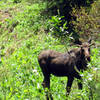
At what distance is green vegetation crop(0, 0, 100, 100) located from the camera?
4.62 meters

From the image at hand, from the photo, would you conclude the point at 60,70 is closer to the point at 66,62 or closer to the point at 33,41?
the point at 66,62

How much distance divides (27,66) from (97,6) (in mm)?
3681

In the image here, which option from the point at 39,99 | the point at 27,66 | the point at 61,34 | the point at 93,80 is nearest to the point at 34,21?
the point at 27,66

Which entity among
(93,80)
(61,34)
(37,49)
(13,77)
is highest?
(61,34)

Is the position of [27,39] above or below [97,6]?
below

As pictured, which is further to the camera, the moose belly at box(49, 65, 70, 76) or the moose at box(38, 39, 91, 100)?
the moose belly at box(49, 65, 70, 76)

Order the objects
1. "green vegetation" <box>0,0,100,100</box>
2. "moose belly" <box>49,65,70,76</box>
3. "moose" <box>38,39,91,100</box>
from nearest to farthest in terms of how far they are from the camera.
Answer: "green vegetation" <box>0,0,100,100</box> → "moose" <box>38,39,91,100</box> → "moose belly" <box>49,65,70,76</box>

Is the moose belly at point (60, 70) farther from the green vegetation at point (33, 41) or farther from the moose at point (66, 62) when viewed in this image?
the green vegetation at point (33, 41)

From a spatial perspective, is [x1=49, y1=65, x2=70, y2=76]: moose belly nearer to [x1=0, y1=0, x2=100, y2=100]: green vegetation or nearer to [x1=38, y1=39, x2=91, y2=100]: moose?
[x1=38, y1=39, x2=91, y2=100]: moose

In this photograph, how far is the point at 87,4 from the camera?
37.7 feet

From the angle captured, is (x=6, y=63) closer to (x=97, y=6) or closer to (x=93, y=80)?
(x=97, y=6)

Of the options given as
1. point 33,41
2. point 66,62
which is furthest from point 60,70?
point 33,41

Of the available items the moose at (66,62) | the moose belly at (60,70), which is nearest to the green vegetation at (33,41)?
the moose at (66,62)

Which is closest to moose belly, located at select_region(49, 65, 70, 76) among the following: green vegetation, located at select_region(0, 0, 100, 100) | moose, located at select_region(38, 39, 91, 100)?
moose, located at select_region(38, 39, 91, 100)
